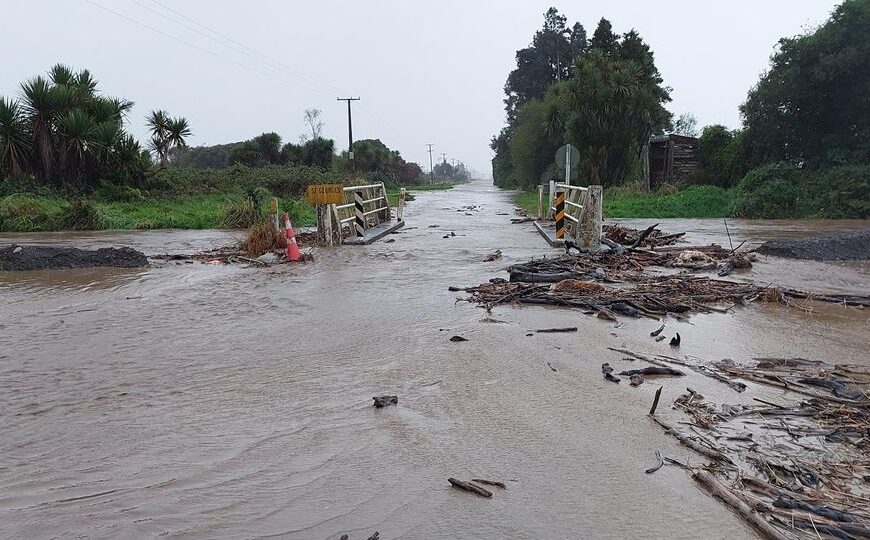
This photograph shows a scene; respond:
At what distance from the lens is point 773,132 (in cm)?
2761

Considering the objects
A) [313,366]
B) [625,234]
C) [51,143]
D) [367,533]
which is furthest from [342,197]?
[51,143]

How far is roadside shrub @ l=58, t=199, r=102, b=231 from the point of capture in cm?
2150

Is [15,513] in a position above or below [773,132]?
below

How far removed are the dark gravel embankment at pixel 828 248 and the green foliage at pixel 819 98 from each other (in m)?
16.9

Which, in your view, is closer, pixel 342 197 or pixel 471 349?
pixel 471 349

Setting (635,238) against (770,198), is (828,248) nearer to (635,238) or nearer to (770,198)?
(635,238)

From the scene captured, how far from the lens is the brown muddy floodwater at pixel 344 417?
2.86 metres

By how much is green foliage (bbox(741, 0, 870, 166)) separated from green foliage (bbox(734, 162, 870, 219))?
185cm

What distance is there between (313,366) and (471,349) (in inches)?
54.1

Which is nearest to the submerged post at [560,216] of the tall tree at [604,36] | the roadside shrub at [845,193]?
the roadside shrub at [845,193]

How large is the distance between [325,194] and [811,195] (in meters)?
19.5

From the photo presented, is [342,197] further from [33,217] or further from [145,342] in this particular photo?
[33,217]

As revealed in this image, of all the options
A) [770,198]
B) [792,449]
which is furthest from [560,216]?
[770,198]

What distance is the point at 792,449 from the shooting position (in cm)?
337
